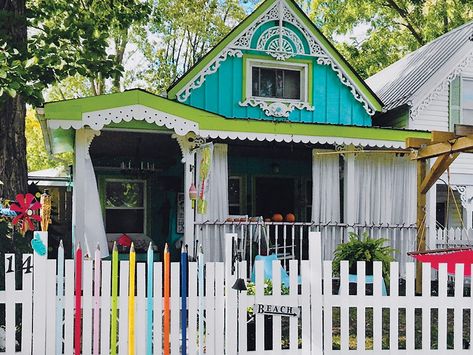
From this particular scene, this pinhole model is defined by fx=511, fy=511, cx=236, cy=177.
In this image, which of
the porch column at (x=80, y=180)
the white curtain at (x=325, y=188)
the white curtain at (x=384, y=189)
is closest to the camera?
the porch column at (x=80, y=180)

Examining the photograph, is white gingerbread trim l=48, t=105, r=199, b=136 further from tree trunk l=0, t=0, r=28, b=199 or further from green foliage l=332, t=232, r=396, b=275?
green foliage l=332, t=232, r=396, b=275

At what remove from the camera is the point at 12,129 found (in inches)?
332

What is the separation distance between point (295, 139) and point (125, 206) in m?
6.32

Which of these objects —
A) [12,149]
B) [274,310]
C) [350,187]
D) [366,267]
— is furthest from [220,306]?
[350,187]

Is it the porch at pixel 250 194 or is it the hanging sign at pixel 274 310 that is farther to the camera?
the porch at pixel 250 194

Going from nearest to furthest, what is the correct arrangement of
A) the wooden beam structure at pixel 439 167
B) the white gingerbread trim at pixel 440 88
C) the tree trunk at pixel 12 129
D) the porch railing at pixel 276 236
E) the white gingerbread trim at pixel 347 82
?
the wooden beam structure at pixel 439 167
the tree trunk at pixel 12 129
the porch railing at pixel 276 236
the white gingerbread trim at pixel 347 82
the white gingerbread trim at pixel 440 88

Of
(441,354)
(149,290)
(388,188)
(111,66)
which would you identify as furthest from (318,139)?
(149,290)

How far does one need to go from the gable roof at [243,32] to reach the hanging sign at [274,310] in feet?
25.3

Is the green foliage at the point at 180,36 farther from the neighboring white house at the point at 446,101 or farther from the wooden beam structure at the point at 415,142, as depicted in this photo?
the wooden beam structure at the point at 415,142

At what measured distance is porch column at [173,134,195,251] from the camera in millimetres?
8562

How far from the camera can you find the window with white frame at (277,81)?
1177cm

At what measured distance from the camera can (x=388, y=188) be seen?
10.6m

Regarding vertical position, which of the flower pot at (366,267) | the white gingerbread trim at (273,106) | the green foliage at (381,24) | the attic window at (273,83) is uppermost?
the green foliage at (381,24)

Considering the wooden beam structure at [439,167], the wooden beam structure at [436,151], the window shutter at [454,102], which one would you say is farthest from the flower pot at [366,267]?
the window shutter at [454,102]
